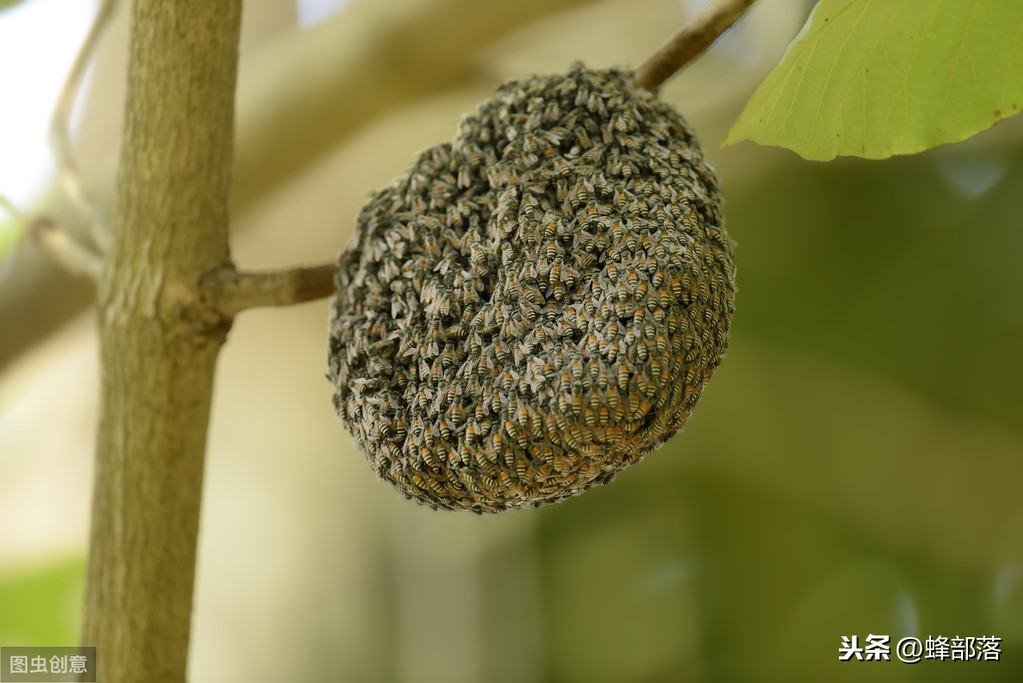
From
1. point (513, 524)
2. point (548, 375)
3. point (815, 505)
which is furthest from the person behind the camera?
point (513, 524)

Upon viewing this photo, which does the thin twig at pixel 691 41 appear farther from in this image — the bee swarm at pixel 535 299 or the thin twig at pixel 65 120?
the thin twig at pixel 65 120

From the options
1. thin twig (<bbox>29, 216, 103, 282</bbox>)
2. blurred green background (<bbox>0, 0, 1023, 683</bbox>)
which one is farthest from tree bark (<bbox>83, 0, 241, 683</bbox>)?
blurred green background (<bbox>0, 0, 1023, 683</bbox>)

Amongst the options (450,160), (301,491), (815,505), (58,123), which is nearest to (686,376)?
(450,160)

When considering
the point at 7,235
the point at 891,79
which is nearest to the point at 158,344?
the point at 891,79

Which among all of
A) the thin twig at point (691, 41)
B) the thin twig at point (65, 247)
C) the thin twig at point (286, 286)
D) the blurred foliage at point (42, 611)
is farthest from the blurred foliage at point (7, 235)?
the thin twig at point (691, 41)

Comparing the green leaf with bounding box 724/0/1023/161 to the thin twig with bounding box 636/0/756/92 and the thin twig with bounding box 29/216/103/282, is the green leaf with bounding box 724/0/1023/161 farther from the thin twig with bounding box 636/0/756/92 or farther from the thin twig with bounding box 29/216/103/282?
the thin twig with bounding box 29/216/103/282

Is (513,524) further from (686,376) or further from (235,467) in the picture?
(686,376)

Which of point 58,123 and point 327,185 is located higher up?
point 327,185
